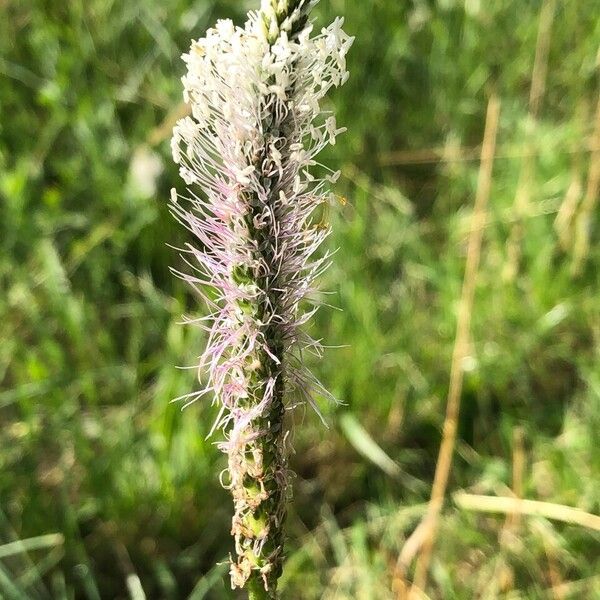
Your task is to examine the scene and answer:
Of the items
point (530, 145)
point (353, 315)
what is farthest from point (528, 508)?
point (530, 145)

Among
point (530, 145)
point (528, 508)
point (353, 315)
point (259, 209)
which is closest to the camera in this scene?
point (259, 209)

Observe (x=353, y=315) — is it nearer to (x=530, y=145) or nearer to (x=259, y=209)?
(x=530, y=145)

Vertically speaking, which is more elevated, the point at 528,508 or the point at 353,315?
the point at 353,315

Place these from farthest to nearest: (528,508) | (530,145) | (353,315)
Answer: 1. (530,145)
2. (353,315)
3. (528,508)

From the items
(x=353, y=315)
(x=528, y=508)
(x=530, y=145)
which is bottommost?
(x=528, y=508)

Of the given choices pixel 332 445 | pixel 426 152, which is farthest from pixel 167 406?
pixel 426 152

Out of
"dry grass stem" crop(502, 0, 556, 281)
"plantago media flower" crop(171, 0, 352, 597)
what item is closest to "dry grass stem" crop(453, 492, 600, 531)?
"dry grass stem" crop(502, 0, 556, 281)
